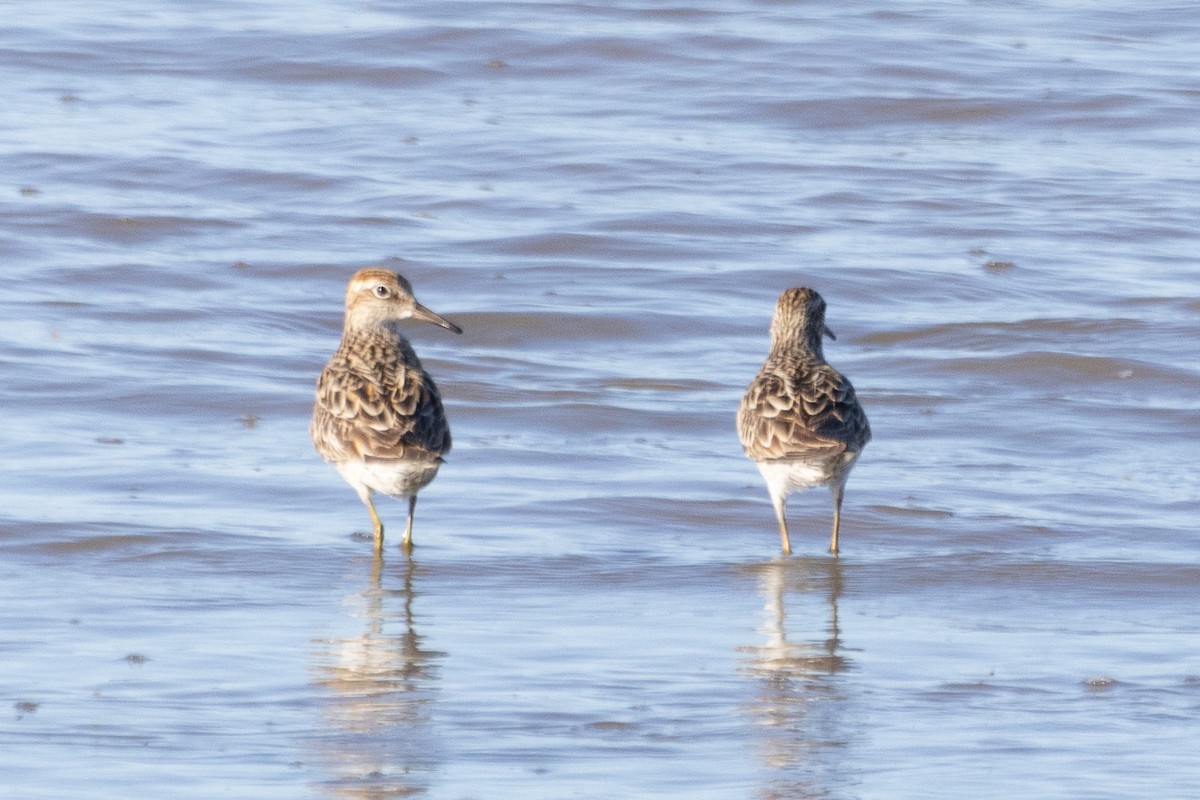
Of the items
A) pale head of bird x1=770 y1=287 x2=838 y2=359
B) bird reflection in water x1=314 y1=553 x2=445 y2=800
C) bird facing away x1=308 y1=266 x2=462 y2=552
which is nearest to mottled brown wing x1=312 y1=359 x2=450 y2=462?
bird facing away x1=308 y1=266 x2=462 y2=552

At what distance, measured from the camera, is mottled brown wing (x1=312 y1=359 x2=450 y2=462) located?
341 inches

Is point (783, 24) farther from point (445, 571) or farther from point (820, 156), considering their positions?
point (445, 571)

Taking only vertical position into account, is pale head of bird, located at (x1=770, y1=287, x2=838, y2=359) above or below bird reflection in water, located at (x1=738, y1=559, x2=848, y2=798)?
above

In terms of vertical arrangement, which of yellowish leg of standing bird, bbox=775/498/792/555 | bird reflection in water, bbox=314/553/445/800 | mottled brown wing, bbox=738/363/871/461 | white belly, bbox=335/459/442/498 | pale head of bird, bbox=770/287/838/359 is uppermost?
pale head of bird, bbox=770/287/838/359

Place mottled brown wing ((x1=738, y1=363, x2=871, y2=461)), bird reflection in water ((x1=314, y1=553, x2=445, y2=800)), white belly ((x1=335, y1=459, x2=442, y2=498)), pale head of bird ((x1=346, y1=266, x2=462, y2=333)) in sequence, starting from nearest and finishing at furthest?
bird reflection in water ((x1=314, y1=553, x2=445, y2=800)) < white belly ((x1=335, y1=459, x2=442, y2=498)) < mottled brown wing ((x1=738, y1=363, x2=871, y2=461)) < pale head of bird ((x1=346, y1=266, x2=462, y2=333))

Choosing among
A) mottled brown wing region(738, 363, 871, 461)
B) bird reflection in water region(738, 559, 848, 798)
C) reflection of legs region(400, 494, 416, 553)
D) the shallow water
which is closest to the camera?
bird reflection in water region(738, 559, 848, 798)

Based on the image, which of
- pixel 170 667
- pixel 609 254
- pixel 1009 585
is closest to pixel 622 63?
pixel 609 254

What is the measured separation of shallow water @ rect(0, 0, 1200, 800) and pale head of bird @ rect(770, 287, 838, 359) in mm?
752

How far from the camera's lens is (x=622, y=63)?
22141 millimetres

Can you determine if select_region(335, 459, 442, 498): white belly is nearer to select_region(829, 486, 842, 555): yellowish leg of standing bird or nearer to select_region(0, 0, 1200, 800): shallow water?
select_region(0, 0, 1200, 800): shallow water

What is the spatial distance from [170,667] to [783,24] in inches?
730

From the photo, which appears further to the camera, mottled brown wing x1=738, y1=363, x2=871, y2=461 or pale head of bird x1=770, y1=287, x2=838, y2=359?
pale head of bird x1=770, y1=287, x2=838, y2=359

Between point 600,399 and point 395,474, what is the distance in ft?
10.8

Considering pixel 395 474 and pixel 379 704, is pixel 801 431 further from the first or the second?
pixel 379 704
